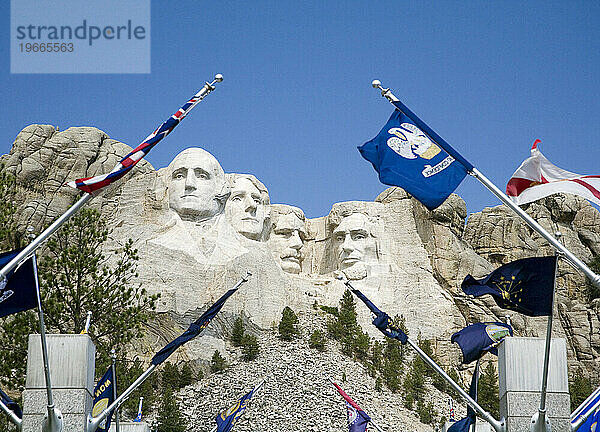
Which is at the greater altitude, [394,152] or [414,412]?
[394,152]

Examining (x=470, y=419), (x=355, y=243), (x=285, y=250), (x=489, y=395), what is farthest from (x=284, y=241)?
(x=470, y=419)

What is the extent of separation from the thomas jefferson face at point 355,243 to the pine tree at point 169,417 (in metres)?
14.9

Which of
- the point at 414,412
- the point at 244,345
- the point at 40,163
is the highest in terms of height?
the point at 40,163

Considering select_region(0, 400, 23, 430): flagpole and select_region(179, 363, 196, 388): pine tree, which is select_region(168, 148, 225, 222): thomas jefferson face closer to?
select_region(179, 363, 196, 388): pine tree

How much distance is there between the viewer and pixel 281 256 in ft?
170

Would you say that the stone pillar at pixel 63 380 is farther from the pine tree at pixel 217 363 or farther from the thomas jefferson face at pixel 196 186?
the thomas jefferson face at pixel 196 186

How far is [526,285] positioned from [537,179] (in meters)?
1.58

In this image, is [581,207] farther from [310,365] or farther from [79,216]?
[79,216]

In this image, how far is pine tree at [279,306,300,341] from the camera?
1807 inches

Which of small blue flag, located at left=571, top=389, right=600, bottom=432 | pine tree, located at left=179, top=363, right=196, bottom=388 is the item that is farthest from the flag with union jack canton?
pine tree, located at left=179, top=363, right=196, bottom=388

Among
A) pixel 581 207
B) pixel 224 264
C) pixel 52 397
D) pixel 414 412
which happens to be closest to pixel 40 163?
pixel 224 264

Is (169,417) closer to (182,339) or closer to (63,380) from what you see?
(182,339)

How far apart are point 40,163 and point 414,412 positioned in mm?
20662

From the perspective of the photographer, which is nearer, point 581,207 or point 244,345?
point 244,345
